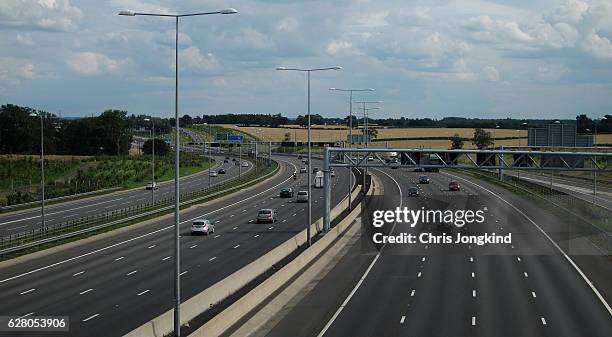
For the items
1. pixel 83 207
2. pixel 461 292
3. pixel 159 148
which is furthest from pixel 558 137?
pixel 159 148

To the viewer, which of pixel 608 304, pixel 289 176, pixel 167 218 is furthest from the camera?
pixel 289 176

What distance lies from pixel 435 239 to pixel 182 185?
193 feet

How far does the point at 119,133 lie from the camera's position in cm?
16338

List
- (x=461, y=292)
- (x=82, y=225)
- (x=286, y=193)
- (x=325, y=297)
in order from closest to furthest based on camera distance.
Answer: (x=325, y=297)
(x=461, y=292)
(x=82, y=225)
(x=286, y=193)

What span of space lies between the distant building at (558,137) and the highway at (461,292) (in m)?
6.92

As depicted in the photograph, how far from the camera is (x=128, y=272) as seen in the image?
40.8 metres

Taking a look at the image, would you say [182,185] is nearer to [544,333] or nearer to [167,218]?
[167,218]

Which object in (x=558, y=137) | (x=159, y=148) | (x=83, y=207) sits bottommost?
(x=83, y=207)

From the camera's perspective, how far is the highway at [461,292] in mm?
29000

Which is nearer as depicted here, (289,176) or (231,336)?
(231,336)

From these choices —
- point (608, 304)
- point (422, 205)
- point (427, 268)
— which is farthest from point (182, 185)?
point (608, 304)

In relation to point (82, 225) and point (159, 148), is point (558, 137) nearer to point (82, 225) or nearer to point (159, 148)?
point (82, 225)

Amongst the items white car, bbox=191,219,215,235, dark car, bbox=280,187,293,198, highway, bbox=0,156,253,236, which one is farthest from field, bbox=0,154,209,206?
white car, bbox=191,219,215,235

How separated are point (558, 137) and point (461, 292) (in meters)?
32.0
